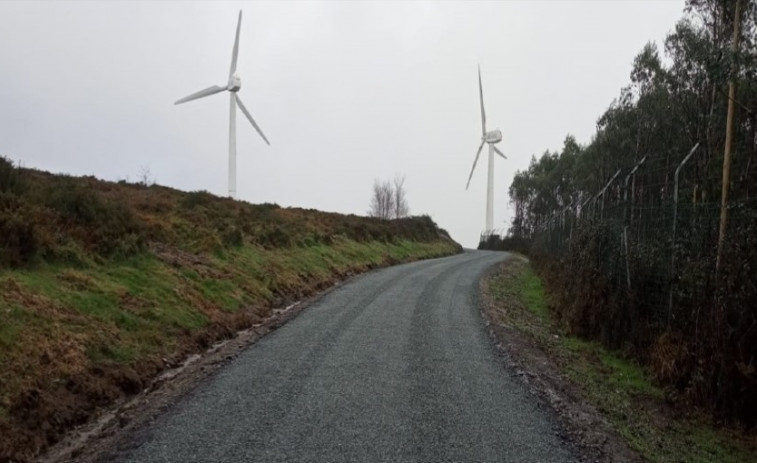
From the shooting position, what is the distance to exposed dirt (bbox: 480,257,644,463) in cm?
613

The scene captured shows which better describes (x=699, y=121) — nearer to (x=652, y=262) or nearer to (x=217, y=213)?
(x=652, y=262)

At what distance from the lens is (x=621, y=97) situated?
1567 inches

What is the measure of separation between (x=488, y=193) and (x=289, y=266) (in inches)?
2101

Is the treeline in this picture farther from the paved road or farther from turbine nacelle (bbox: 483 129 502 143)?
turbine nacelle (bbox: 483 129 502 143)

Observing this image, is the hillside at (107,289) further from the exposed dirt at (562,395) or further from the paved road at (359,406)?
the exposed dirt at (562,395)

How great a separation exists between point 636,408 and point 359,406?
395cm

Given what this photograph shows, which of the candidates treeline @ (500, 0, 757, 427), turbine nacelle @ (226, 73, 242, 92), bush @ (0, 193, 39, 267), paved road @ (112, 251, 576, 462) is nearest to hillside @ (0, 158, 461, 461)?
bush @ (0, 193, 39, 267)

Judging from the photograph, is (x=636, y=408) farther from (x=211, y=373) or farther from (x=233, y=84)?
(x=233, y=84)

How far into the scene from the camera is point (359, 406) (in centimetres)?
706

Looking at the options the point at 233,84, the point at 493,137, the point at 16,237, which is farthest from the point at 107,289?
the point at 493,137

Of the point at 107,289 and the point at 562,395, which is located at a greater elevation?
the point at 107,289

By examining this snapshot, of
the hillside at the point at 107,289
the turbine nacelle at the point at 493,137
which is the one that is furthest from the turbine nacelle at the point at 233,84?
Result: the turbine nacelle at the point at 493,137

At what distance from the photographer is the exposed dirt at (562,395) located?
20.1 ft

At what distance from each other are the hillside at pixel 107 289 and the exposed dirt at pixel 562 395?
546 centimetres
